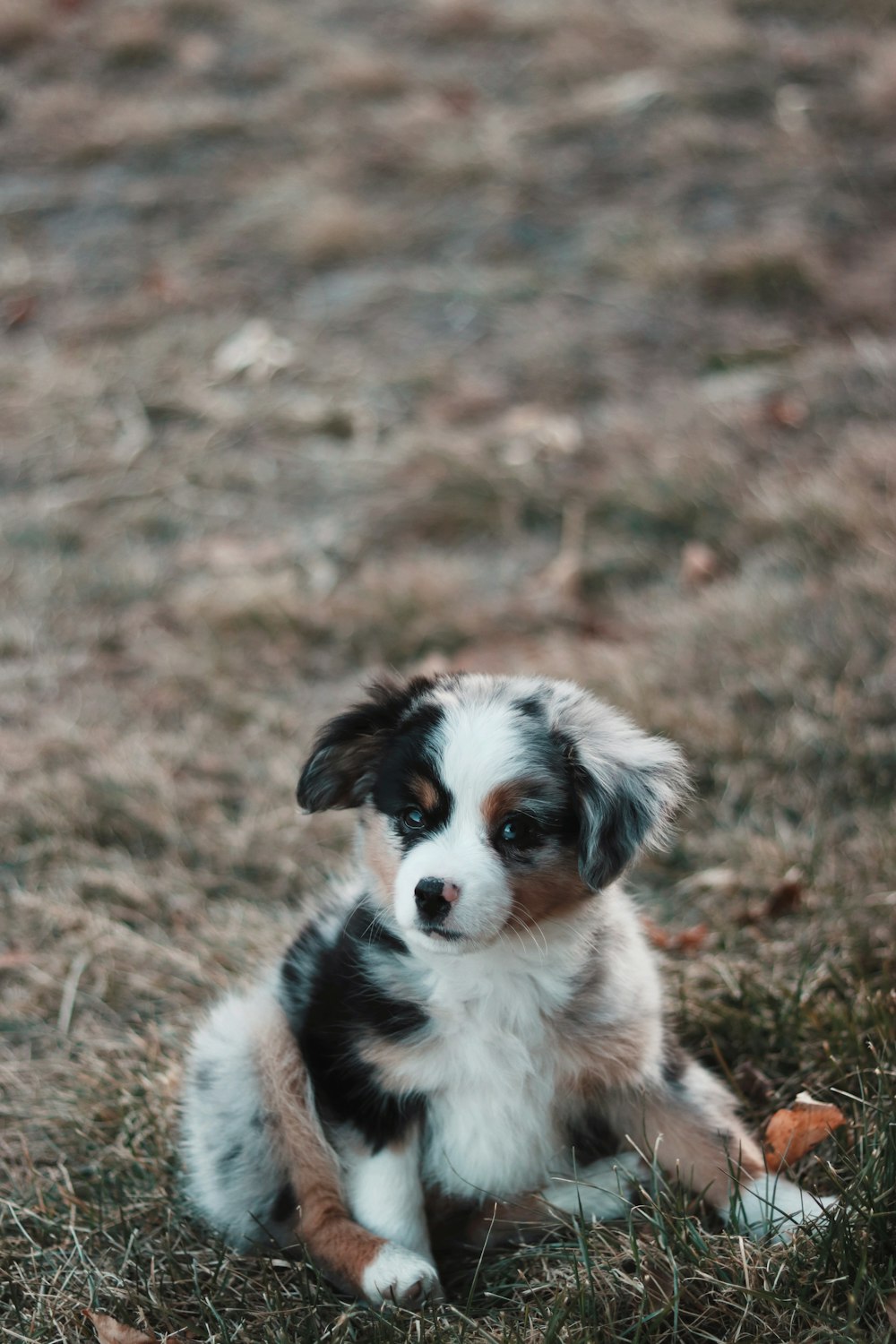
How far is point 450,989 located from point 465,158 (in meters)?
6.56

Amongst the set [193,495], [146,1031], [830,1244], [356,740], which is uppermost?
[356,740]

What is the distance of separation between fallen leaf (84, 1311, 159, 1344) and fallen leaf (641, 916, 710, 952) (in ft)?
5.03

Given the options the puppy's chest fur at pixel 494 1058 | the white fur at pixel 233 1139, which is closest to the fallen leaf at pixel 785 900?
the puppy's chest fur at pixel 494 1058

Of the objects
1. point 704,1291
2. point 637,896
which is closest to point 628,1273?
point 704,1291

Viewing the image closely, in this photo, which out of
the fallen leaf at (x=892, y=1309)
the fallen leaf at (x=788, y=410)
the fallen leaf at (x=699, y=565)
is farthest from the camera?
the fallen leaf at (x=788, y=410)

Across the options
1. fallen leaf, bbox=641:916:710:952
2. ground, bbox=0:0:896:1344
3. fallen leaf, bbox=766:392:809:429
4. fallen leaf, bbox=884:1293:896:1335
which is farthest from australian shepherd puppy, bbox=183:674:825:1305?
fallen leaf, bbox=766:392:809:429

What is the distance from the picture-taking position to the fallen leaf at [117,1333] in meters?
2.47

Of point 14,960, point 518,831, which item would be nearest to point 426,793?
point 518,831

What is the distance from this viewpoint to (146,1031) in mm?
3430

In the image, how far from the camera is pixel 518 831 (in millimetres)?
2516

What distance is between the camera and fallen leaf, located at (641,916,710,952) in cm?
350

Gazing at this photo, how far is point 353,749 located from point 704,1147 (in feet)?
3.36

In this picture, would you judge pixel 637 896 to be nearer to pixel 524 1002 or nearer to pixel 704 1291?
pixel 524 1002

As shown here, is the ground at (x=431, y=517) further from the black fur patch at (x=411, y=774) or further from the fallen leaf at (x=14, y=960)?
the black fur patch at (x=411, y=774)
